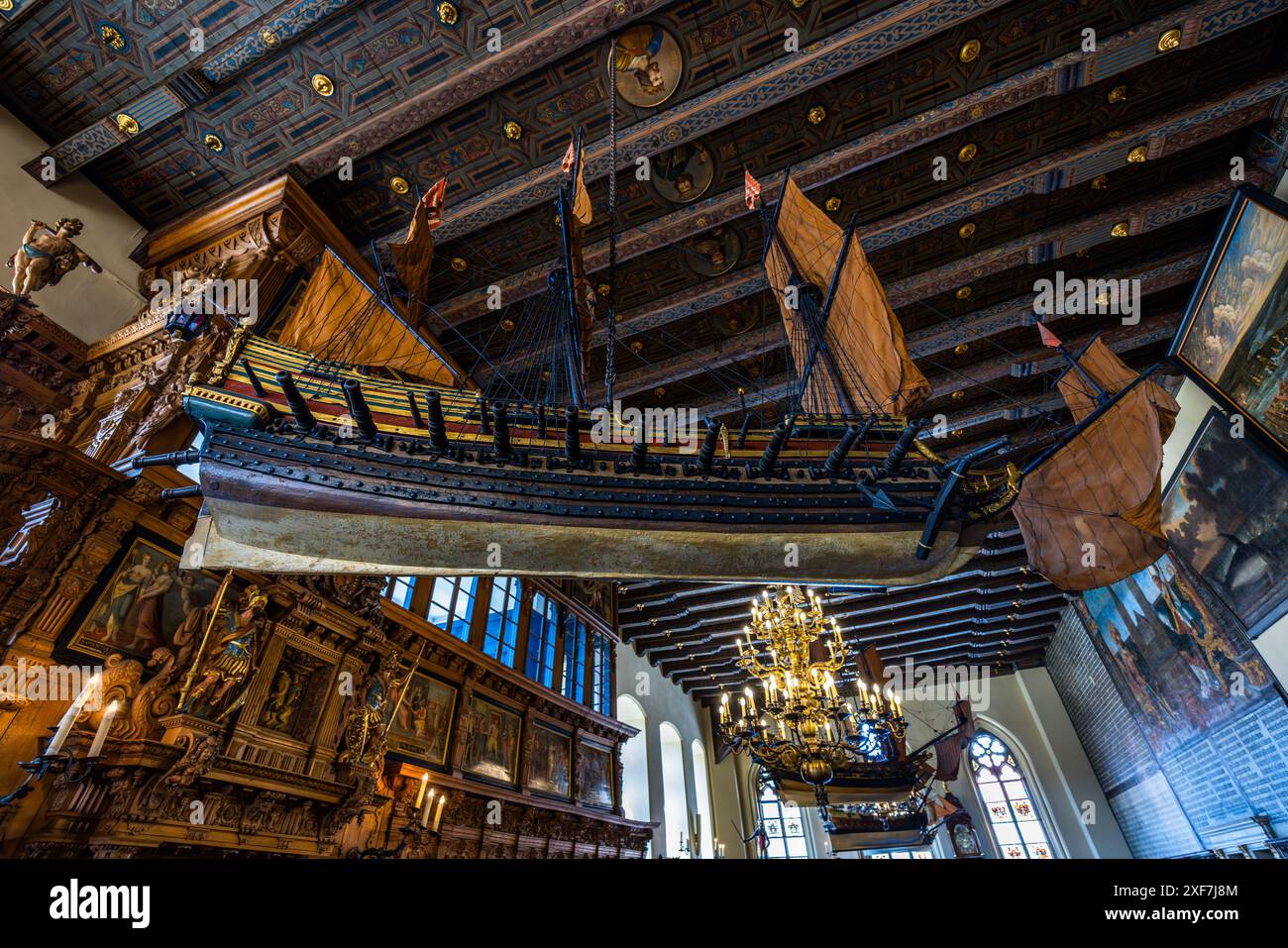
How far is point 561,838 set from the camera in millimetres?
8438

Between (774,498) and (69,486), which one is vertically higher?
(69,486)

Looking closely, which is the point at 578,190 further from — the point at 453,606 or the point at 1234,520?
the point at 1234,520

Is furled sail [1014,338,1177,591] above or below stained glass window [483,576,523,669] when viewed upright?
below

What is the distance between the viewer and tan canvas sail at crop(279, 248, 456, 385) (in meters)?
4.52

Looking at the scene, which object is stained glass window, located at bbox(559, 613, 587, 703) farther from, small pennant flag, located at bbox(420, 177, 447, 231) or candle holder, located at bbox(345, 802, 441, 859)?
small pennant flag, located at bbox(420, 177, 447, 231)

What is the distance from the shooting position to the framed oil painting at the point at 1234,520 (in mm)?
6660

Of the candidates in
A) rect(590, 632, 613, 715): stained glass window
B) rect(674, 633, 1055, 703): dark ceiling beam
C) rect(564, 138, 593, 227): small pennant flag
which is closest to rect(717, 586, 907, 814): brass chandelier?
rect(590, 632, 613, 715): stained glass window

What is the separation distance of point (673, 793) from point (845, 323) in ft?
42.6

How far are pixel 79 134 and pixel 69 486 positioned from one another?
3.89 meters

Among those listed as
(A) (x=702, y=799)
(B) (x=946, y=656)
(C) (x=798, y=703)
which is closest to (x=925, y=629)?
(B) (x=946, y=656)

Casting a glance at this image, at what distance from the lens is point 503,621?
8852mm

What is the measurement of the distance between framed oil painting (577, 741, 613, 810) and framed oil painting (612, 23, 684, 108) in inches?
376
